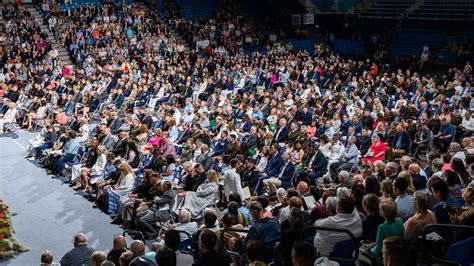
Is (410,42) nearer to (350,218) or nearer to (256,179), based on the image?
(256,179)

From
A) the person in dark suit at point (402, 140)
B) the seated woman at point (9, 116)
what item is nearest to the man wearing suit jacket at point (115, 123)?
the seated woman at point (9, 116)

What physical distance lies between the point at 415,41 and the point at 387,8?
4014 millimetres

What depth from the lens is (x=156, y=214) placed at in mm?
9812

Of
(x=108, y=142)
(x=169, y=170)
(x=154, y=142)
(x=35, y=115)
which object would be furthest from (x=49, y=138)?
(x=169, y=170)

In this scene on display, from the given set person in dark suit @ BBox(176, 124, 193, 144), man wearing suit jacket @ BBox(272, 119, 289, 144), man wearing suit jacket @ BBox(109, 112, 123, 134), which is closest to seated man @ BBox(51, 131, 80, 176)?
man wearing suit jacket @ BBox(109, 112, 123, 134)

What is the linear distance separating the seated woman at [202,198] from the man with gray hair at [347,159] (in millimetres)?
3006

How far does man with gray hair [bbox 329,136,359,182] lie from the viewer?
39.2 ft

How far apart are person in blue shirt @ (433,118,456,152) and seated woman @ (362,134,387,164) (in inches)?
77.8

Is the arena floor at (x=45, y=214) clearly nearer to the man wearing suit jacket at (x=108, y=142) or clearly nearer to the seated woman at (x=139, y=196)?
the seated woman at (x=139, y=196)

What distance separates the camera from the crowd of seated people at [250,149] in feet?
21.2

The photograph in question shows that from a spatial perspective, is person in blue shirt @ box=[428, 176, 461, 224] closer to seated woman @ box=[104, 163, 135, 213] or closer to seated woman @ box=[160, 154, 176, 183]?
seated woman @ box=[160, 154, 176, 183]

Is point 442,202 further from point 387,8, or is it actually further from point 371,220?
point 387,8

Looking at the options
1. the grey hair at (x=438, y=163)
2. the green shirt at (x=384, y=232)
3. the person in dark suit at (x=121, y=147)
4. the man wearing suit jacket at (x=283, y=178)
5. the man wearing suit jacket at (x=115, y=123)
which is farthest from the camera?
the man wearing suit jacket at (x=115, y=123)

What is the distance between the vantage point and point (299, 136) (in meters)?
13.6
